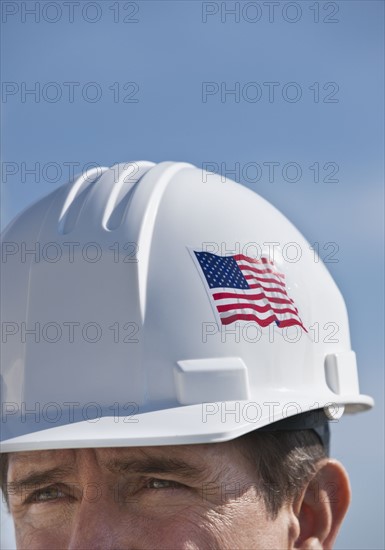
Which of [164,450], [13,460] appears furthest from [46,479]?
[164,450]

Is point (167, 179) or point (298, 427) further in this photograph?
point (167, 179)

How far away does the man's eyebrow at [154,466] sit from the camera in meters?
3.27

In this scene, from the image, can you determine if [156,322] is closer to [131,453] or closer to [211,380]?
[211,380]

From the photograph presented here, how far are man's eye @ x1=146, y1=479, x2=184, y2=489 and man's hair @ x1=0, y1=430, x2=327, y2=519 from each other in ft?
1.08

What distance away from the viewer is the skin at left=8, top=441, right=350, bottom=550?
3.17m

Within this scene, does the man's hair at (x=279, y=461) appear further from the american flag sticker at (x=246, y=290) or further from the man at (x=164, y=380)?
the american flag sticker at (x=246, y=290)

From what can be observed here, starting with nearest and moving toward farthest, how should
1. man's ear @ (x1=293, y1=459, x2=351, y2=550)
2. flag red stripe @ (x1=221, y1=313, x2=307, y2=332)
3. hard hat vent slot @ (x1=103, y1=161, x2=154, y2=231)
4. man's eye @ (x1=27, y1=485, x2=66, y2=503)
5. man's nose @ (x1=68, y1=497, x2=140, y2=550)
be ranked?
1. man's nose @ (x1=68, y1=497, x2=140, y2=550)
2. man's eye @ (x1=27, y1=485, x2=66, y2=503)
3. flag red stripe @ (x1=221, y1=313, x2=307, y2=332)
4. man's ear @ (x1=293, y1=459, x2=351, y2=550)
5. hard hat vent slot @ (x1=103, y1=161, x2=154, y2=231)

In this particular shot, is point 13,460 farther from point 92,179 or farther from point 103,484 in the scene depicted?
point 92,179

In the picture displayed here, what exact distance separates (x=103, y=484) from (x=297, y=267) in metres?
1.47

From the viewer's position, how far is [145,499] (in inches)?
128

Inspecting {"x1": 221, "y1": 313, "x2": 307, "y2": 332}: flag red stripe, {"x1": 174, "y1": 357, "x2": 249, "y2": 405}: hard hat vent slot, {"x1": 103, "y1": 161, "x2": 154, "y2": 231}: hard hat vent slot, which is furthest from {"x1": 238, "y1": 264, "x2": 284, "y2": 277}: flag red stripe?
{"x1": 103, "y1": 161, "x2": 154, "y2": 231}: hard hat vent slot

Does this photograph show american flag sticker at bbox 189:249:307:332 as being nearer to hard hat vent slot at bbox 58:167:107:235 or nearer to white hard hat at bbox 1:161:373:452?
white hard hat at bbox 1:161:373:452

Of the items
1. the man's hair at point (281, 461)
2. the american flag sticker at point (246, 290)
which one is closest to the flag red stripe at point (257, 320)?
the american flag sticker at point (246, 290)

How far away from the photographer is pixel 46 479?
339 centimetres
